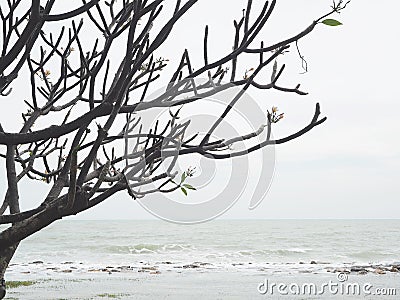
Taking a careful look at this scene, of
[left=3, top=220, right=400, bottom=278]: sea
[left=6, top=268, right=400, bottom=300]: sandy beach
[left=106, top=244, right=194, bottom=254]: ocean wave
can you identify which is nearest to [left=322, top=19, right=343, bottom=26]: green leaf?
[left=6, top=268, right=400, bottom=300]: sandy beach

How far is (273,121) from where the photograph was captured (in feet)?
7.47

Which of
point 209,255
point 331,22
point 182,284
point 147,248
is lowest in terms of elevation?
point 209,255

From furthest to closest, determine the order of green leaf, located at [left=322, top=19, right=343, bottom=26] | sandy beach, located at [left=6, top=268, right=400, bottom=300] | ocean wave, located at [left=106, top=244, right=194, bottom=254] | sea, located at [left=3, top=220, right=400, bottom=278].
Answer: ocean wave, located at [left=106, top=244, right=194, bottom=254]
sea, located at [left=3, top=220, right=400, bottom=278]
sandy beach, located at [left=6, top=268, right=400, bottom=300]
green leaf, located at [left=322, top=19, right=343, bottom=26]

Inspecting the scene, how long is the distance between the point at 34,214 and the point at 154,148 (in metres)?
0.49

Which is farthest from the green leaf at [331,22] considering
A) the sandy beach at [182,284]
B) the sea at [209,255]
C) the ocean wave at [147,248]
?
the ocean wave at [147,248]

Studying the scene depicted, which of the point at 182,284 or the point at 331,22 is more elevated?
the point at 331,22

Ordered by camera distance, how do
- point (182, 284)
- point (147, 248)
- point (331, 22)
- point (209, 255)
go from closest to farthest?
1. point (331, 22)
2. point (182, 284)
3. point (209, 255)
4. point (147, 248)

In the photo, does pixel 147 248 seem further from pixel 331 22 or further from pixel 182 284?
pixel 331 22

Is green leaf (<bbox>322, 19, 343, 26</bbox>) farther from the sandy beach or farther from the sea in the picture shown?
the sea

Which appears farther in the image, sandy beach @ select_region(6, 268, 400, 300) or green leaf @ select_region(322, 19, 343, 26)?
sandy beach @ select_region(6, 268, 400, 300)

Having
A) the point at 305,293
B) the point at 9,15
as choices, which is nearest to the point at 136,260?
the point at 305,293

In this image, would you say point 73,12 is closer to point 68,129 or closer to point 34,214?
point 68,129

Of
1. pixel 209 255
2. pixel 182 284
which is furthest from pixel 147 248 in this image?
pixel 182 284

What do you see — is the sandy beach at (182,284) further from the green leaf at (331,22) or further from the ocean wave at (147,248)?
the green leaf at (331,22)
